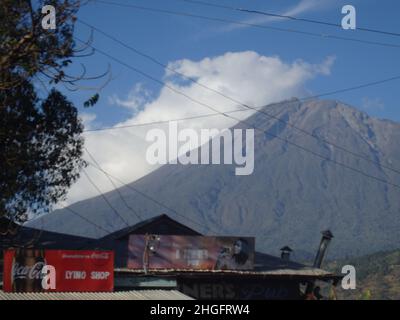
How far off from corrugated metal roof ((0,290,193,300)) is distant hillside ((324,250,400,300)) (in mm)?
100098

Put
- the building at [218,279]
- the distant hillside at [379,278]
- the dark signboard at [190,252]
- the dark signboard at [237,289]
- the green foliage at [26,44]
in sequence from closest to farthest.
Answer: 1. the green foliage at [26,44]
2. the building at [218,279]
3. the dark signboard at [190,252]
4. the dark signboard at [237,289]
5. the distant hillside at [379,278]

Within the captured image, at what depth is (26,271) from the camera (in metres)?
32.4

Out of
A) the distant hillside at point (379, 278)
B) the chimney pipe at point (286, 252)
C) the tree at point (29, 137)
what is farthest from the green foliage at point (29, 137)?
the distant hillside at point (379, 278)

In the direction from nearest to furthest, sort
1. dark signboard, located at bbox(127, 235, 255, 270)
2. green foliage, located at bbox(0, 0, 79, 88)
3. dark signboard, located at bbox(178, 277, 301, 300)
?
green foliage, located at bbox(0, 0, 79, 88), dark signboard, located at bbox(127, 235, 255, 270), dark signboard, located at bbox(178, 277, 301, 300)

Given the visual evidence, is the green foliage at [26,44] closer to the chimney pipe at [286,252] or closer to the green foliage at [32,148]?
the green foliage at [32,148]

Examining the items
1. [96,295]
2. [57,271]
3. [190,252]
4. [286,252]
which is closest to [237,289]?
[190,252]

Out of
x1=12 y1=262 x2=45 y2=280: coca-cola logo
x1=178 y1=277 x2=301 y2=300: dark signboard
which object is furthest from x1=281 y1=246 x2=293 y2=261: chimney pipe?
x1=12 y1=262 x2=45 y2=280: coca-cola logo

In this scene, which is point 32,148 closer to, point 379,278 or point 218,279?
A: point 218,279

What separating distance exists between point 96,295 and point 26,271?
315 centimetres

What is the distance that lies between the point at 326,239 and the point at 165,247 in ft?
42.2

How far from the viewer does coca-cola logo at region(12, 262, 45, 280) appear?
32.3m

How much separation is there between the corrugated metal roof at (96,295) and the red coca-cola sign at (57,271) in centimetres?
33

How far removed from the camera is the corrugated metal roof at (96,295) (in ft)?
103

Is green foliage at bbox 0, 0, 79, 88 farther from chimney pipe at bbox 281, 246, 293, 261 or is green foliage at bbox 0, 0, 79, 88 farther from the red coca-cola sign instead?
chimney pipe at bbox 281, 246, 293, 261
